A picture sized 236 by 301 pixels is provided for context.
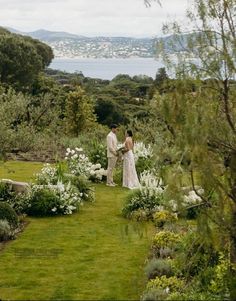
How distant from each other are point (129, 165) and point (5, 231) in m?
6.94

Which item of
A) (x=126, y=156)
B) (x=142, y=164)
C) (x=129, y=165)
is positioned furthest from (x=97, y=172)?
(x=126, y=156)

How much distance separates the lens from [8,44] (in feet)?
165

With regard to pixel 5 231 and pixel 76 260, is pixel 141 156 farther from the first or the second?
pixel 76 260

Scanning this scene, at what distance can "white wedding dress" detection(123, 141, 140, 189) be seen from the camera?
19.8 m

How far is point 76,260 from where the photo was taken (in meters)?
12.4

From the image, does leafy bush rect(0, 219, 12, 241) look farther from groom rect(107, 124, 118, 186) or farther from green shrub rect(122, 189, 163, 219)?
groom rect(107, 124, 118, 186)

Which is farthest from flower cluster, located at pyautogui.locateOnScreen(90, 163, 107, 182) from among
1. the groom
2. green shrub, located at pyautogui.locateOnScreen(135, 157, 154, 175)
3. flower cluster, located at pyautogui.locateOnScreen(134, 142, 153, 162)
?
flower cluster, located at pyautogui.locateOnScreen(134, 142, 153, 162)

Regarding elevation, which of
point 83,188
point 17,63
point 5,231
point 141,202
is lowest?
point 5,231

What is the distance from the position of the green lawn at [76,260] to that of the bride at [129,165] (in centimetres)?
333

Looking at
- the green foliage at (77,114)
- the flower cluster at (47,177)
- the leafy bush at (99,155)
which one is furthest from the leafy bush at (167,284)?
the green foliage at (77,114)

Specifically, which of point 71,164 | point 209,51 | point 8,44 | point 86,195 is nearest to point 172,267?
point 209,51

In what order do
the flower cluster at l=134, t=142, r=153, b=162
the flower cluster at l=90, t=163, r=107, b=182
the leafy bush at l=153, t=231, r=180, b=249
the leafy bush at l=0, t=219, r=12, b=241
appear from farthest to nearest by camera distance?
the flower cluster at l=134, t=142, r=153, b=162 < the flower cluster at l=90, t=163, r=107, b=182 < the leafy bush at l=0, t=219, r=12, b=241 < the leafy bush at l=153, t=231, r=180, b=249

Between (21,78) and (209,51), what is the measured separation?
1758 inches

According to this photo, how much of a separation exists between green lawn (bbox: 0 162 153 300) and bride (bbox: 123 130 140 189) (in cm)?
333
